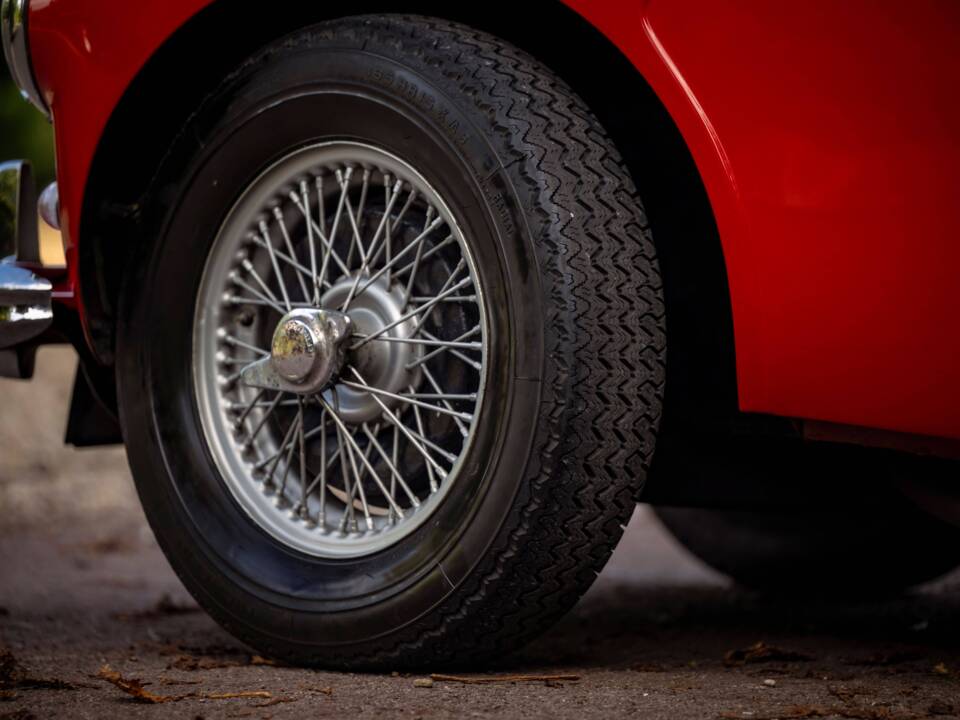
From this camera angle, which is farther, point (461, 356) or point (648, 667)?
point (648, 667)

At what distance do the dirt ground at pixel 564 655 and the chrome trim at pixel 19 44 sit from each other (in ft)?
3.76

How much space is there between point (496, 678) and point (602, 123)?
0.98 m

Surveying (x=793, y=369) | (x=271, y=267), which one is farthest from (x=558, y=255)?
(x=271, y=267)

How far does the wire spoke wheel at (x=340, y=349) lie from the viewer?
207 cm

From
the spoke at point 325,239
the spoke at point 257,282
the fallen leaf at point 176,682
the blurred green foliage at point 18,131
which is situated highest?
the blurred green foliage at point 18,131

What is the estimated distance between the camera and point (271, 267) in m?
2.35

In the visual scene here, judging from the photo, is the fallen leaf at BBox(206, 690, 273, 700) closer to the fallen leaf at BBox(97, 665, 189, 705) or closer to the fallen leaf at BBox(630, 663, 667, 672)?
the fallen leaf at BBox(97, 665, 189, 705)

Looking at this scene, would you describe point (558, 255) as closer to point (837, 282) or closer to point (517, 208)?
point (517, 208)

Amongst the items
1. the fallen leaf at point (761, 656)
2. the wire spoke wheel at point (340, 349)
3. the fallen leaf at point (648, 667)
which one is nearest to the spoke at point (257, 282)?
the wire spoke wheel at point (340, 349)

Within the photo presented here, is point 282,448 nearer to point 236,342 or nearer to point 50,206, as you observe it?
point 236,342

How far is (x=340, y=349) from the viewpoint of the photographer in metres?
2.11

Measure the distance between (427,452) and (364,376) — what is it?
19 cm

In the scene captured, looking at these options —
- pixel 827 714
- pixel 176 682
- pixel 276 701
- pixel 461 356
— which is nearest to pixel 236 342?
pixel 461 356

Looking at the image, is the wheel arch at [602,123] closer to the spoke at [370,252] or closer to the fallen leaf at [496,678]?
the spoke at [370,252]
